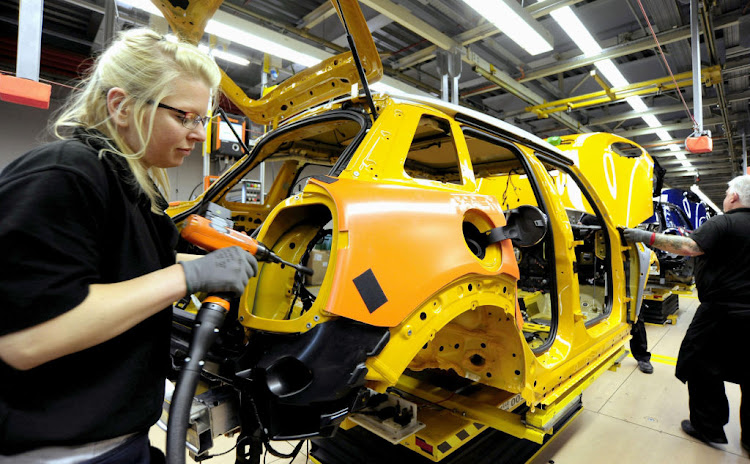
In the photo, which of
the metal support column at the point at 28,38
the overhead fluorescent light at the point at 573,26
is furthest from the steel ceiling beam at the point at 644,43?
the metal support column at the point at 28,38

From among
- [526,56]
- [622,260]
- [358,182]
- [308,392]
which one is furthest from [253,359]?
[526,56]

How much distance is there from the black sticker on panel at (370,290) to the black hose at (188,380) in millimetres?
410

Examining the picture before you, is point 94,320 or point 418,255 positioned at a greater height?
point 418,255

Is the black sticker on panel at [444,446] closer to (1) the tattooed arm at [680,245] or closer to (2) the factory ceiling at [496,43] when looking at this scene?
(1) the tattooed arm at [680,245]

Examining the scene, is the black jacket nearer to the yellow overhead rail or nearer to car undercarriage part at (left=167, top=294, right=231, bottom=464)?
car undercarriage part at (left=167, top=294, right=231, bottom=464)

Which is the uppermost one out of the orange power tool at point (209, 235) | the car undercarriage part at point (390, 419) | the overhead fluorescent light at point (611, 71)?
the overhead fluorescent light at point (611, 71)

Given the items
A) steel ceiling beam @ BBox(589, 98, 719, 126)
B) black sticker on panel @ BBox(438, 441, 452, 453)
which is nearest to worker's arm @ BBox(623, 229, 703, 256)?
black sticker on panel @ BBox(438, 441, 452, 453)

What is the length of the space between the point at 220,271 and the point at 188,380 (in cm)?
28

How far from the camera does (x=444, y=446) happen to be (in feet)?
7.03

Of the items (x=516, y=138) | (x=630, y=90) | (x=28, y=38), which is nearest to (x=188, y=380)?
(x=516, y=138)

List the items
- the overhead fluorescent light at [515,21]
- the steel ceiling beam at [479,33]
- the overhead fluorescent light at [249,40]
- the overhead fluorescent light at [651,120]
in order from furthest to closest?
the overhead fluorescent light at [651,120]
the steel ceiling beam at [479,33]
the overhead fluorescent light at [249,40]
the overhead fluorescent light at [515,21]

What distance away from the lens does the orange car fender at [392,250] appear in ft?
4.12

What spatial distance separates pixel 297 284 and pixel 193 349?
0.77m

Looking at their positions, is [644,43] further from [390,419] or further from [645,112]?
[390,419]
